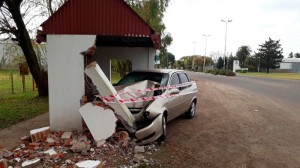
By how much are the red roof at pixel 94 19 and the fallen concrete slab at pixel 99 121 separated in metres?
3.19

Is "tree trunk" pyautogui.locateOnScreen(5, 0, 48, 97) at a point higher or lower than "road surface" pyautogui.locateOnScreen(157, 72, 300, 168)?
higher

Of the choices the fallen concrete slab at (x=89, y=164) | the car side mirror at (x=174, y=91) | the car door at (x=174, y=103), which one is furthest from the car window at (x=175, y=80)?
the fallen concrete slab at (x=89, y=164)

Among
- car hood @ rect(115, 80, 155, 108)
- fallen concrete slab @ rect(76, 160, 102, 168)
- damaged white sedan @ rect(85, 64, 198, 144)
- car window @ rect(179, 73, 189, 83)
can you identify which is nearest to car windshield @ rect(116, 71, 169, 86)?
damaged white sedan @ rect(85, 64, 198, 144)

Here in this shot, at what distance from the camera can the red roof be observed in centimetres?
899

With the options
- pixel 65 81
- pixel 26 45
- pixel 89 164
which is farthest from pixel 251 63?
pixel 89 164

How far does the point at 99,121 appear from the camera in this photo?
6695 mm

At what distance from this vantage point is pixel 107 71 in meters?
14.3

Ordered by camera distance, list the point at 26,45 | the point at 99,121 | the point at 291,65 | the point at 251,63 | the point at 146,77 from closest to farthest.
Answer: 1. the point at 99,121
2. the point at 146,77
3. the point at 26,45
4. the point at 251,63
5. the point at 291,65

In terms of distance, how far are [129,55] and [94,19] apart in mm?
4768

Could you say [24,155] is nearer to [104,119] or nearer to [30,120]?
[104,119]

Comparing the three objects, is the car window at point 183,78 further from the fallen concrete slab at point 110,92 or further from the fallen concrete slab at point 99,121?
the fallen concrete slab at point 99,121

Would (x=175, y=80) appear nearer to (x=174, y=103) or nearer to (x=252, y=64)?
(x=174, y=103)

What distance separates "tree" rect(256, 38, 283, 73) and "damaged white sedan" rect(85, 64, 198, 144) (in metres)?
83.5

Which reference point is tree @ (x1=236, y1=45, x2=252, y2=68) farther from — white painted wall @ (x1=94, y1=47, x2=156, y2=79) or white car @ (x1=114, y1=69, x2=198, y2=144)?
white car @ (x1=114, y1=69, x2=198, y2=144)
